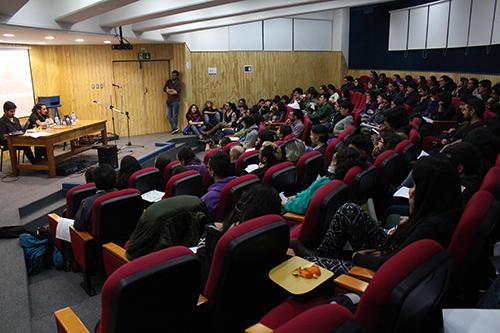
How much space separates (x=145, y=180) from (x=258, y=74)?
896cm

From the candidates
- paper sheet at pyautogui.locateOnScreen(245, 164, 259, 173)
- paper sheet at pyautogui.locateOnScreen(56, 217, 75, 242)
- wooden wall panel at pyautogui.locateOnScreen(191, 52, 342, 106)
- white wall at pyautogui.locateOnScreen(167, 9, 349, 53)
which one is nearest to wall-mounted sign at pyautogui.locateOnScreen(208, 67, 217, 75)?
wooden wall panel at pyautogui.locateOnScreen(191, 52, 342, 106)

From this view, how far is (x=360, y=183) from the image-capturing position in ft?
9.98

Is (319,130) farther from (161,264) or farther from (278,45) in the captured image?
(278,45)

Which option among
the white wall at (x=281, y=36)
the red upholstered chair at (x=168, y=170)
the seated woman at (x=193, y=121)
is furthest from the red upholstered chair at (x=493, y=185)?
the white wall at (x=281, y=36)

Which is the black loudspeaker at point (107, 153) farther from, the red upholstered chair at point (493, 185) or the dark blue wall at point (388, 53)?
the dark blue wall at point (388, 53)

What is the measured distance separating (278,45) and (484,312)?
39.6ft

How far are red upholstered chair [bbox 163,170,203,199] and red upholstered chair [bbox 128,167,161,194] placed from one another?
0.48m

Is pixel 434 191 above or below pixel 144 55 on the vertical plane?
below

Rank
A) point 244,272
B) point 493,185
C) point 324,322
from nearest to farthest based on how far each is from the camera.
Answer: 1. point 324,322
2. point 244,272
3. point 493,185

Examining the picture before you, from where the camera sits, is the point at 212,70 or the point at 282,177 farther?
the point at 212,70

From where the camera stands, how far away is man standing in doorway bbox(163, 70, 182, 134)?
10531 mm

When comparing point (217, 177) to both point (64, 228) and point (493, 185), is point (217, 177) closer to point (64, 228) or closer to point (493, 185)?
point (64, 228)

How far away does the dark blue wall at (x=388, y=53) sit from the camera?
31.9ft

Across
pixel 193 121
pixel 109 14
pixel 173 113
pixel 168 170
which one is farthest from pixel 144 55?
pixel 168 170
